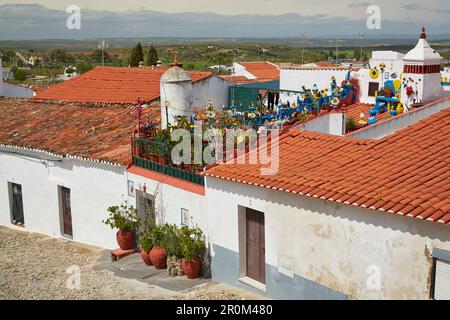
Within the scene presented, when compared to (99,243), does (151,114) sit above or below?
above

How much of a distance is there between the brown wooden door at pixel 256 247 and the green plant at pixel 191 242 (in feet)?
3.97

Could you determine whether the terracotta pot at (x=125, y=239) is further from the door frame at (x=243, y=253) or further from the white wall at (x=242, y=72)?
the white wall at (x=242, y=72)

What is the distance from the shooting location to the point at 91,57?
325ft

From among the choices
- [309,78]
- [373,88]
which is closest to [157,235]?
[373,88]

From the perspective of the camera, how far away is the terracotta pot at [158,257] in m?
13.1

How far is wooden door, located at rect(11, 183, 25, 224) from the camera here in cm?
1925

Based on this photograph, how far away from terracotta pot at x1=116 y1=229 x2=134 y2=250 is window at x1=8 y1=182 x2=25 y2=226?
5.98 m

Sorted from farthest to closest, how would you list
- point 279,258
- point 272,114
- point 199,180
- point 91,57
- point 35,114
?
point 91,57 < point 35,114 < point 272,114 < point 199,180 < point 279,258

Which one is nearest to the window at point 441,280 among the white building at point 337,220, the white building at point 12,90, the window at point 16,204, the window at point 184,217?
the white building at point 337,220

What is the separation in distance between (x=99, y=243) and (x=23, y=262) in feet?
6.97

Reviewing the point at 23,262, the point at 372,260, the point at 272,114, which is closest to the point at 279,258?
the point at 372,260

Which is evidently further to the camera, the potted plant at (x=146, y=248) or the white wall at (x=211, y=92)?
the white wall at (x=211, y=92)

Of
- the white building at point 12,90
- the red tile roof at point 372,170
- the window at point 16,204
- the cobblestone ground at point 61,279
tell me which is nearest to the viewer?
the red tile roof at point 372,170
